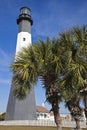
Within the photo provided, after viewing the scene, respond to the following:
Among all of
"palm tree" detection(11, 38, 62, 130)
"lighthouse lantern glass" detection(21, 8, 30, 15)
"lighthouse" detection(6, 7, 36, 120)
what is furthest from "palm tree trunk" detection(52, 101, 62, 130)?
"lighthouse lantern glass" detection(21, 8, 30, 15)

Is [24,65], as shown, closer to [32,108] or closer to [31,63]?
[31,63]

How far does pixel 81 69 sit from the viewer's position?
1003 centimetres

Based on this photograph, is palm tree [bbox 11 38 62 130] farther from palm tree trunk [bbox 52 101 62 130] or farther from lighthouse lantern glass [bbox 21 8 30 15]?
lighthouse lantern glass [bbox 21 8 30 15]

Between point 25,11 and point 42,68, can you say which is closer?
point 42,68

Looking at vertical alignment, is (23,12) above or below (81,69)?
above

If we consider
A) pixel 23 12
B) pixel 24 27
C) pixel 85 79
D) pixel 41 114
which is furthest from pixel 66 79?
pixel 41 114

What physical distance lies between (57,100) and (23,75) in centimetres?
223

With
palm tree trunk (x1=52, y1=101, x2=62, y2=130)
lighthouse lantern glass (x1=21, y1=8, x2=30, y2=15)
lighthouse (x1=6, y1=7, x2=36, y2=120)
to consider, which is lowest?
palm tree trunk (x1=52, y1=101, x2=62, y2=130)

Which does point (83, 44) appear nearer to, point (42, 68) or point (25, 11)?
point (42, 68)

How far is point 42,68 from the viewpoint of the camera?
11.4 m

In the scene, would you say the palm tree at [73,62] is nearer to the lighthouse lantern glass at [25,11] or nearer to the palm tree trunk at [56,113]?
the palm tree trunk at [56,113]

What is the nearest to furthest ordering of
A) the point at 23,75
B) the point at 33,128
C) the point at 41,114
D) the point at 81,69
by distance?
the point at 81,69
the point at 23,75
the point at 33,128
the point at 41,114

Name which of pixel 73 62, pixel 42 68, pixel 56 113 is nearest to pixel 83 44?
pixel 73 62

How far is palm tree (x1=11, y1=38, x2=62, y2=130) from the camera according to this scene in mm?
11041
